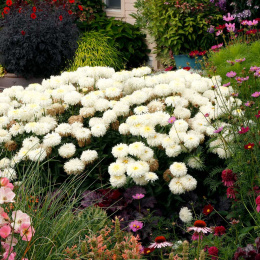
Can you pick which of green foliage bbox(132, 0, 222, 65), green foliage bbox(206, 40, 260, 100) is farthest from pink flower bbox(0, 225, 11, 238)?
green foliage bbox(132, 0, 222, 65)

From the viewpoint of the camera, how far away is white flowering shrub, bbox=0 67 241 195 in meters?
3.03

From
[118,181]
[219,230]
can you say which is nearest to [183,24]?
[118,181]

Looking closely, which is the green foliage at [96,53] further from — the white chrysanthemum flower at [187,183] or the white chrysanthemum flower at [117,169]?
the white chrysanthemum flower at [187,183]

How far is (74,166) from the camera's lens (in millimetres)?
3137

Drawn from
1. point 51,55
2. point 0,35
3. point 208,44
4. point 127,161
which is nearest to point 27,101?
point 127,161

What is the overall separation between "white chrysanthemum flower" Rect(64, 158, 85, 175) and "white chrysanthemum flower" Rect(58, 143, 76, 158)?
5cm

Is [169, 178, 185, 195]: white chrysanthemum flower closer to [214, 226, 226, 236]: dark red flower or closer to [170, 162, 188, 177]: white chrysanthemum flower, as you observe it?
[170, 162, 188, 177]: white chrysanthemum flower

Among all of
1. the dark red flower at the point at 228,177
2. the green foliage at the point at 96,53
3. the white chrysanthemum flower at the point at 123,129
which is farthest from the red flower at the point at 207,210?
the green foliage at the point at 96,53

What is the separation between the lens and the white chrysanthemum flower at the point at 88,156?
313cm

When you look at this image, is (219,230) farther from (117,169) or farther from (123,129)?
(123,129)

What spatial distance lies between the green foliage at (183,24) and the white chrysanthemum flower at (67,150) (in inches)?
180

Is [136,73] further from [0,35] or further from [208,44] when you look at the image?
[208,44]

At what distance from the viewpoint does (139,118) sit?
318 cm

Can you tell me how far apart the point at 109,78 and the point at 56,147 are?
2.93 ft
